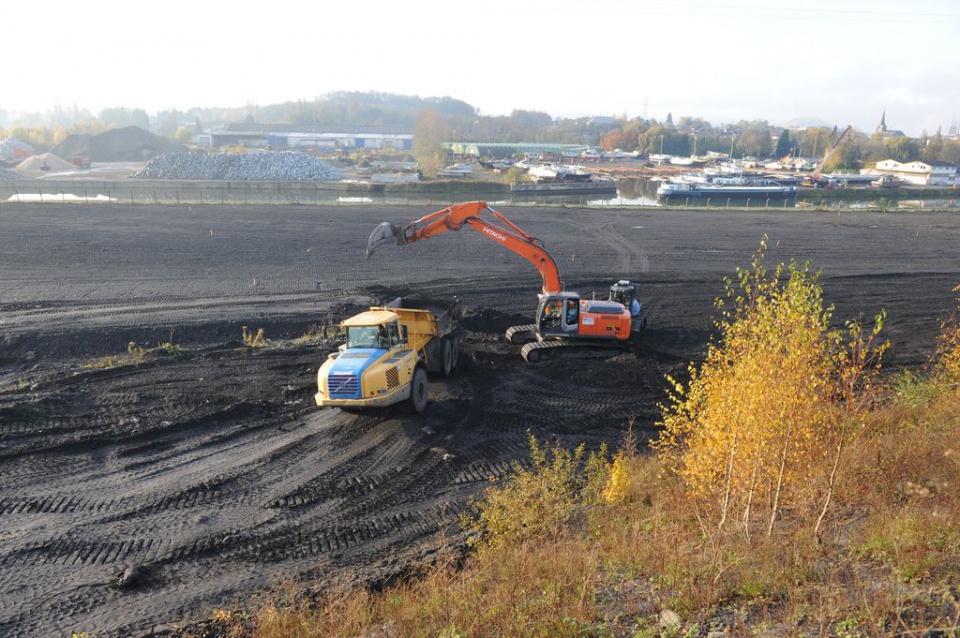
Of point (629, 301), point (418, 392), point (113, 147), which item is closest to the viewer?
point (418, 392)

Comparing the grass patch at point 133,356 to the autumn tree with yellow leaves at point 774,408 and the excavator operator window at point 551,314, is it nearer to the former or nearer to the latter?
the excavator operator window at point 551,314

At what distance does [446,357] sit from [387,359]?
2836 millimetres

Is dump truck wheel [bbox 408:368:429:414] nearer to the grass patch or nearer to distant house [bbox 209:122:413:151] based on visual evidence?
the grass patch

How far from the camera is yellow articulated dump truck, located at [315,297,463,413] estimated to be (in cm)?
1248

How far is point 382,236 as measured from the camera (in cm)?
1627

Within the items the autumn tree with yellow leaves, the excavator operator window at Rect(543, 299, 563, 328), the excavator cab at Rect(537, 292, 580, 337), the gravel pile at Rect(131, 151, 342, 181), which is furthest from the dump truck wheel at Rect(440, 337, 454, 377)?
the gravel pile at Rect(131, 151, 342, 181)

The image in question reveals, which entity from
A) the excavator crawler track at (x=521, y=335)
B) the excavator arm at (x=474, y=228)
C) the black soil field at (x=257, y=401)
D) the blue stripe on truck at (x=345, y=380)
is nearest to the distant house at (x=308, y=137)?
the black soil field at (x=257, y=401)

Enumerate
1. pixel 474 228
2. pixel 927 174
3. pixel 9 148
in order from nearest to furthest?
pixel 474 228 → pixel 927 174 → pixel 9 148

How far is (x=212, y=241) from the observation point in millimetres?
30406

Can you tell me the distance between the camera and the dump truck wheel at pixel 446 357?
15.6 meters

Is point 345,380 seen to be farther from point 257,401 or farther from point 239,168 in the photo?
point 239,168

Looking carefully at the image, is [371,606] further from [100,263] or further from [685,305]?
[100,263]

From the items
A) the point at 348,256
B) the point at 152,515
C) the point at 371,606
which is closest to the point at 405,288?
the point at 348,256

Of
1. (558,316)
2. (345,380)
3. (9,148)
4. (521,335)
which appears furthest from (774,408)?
(9,148)
